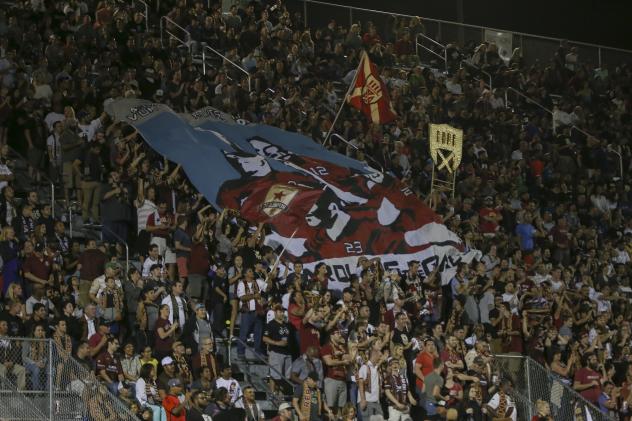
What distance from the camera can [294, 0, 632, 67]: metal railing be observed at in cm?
3164

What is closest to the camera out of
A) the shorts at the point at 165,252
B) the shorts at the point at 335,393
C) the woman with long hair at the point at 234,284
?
the shorts at the point at 335,393

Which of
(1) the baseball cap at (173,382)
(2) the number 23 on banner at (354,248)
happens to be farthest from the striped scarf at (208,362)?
(2) the number 23 on banner at (354,248)

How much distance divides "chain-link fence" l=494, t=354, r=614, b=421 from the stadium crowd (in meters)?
0.38

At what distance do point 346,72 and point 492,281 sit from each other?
318 inches

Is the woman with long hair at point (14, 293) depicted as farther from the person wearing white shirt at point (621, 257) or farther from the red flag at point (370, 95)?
the person wearing white shirt at point (621, 257)

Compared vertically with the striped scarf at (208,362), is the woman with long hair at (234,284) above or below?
above

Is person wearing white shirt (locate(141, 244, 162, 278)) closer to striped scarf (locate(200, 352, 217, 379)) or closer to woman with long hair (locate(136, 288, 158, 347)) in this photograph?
woman with long hair (locate(136, 288, 158, 347))

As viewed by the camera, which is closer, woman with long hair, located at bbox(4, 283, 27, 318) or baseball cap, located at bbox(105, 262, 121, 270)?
woman with long hair, located at bbox(4, 283, 27, 318)

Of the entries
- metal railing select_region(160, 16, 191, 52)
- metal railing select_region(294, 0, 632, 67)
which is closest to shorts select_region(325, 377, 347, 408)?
metal railing select_region(160, 16, 191, 52)

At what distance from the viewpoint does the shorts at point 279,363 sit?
1873 cm

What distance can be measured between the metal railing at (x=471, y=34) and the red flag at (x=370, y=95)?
6.57 meters

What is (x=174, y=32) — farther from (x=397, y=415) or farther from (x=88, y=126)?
(x=397, y=415)

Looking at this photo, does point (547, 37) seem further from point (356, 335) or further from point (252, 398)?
point (252, 398)

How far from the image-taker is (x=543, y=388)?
832 inches
